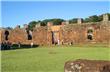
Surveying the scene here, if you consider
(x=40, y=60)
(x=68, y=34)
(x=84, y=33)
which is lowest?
(x=40, y=60)

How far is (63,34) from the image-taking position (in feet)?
147

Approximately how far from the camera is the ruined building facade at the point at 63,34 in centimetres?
4069

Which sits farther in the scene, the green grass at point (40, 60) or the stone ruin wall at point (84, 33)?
the stone ruin wall at point (84, 33)

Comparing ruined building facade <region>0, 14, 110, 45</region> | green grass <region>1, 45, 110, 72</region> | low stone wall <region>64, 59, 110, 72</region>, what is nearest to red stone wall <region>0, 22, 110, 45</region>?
ruined building facade <region>0, 14, 110, 45</region>

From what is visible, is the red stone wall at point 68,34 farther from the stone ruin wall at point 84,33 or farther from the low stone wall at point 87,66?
the low stone wall at point 87,66

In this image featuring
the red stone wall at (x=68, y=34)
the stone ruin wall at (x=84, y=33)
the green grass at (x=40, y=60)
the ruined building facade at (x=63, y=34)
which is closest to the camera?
the green grass at (x=40, y=60)

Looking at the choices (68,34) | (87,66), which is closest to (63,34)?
(68,34)

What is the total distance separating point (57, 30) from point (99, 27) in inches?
309

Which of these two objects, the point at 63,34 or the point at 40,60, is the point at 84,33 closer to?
the point at 63,34

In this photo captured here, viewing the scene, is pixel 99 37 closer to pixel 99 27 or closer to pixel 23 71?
pixel 99 27

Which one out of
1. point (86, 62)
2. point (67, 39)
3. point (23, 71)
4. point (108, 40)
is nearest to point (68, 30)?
point (67, 39)

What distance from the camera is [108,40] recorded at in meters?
39.6

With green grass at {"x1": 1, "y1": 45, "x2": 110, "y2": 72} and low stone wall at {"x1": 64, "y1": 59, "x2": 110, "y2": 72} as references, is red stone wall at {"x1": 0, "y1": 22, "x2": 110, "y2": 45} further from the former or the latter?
low stone wall at {"x1": 64, "y1": 59, "x2": 110, "y2": 72}

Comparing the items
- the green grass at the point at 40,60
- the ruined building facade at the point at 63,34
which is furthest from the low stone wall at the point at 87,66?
the ruined building facade at the point at 63,34
